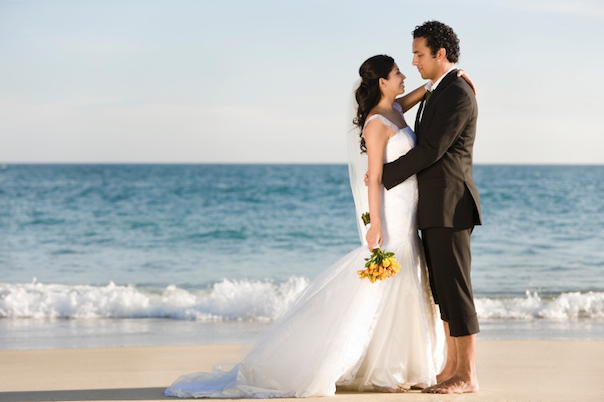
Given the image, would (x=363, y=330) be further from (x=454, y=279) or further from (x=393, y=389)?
(x=454, y=279)

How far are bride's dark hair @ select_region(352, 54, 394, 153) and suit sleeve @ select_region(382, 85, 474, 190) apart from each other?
0.34m

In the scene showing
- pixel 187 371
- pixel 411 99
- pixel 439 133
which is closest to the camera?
pixel 439 133

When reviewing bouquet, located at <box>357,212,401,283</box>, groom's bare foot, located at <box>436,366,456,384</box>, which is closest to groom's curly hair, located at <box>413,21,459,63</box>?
bouquet, located at <box>357,212,401,283</box>

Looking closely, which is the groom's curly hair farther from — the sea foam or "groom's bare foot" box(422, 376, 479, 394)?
the sea foam

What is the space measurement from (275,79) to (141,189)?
7.54m

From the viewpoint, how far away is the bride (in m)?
4.38

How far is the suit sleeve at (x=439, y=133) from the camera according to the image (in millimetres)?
4250

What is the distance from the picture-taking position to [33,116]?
24672 mm

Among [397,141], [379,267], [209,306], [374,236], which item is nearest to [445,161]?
[397,141]

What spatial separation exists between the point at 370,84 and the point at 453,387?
1.76 meters

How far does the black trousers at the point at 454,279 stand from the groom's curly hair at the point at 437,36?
101 cm

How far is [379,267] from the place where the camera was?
14.2 ft

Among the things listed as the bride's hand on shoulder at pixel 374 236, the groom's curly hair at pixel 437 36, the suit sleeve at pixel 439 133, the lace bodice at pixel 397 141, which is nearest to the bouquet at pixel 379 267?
the bride's hand on shoulder at pixel 374 236

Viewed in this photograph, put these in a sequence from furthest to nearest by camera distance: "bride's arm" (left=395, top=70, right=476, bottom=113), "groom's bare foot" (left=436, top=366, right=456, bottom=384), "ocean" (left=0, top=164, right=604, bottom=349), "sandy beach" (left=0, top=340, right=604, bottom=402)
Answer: "ocean" (left=0, top=164, right=604, bottom=349) < "bride's arm" (left=395, top=70, right=476, bottom=113) < "sandy beach" (left=0, top=340, right=604, bottom=402) < "groom's bare foot" (left=436, top=366, right=456, bottom=384)
